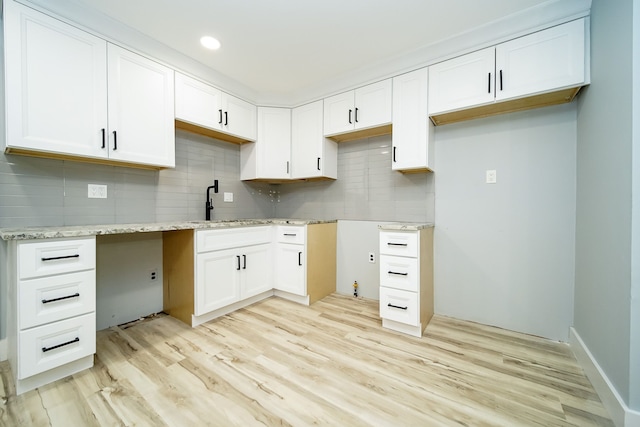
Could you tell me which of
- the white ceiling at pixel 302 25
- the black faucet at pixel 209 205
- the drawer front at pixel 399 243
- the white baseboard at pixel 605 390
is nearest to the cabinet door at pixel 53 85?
the white ceiling at pixel 302 25

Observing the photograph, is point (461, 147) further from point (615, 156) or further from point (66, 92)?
point (66, 92)

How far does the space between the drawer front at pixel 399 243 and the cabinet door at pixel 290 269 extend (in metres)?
0.88

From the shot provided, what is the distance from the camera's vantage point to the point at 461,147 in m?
2.27

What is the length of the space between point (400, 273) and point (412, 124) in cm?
132

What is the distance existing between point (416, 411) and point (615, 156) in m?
1.65

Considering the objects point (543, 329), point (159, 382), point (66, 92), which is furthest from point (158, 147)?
point (543, 329)

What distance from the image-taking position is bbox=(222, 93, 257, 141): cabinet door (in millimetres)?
2596

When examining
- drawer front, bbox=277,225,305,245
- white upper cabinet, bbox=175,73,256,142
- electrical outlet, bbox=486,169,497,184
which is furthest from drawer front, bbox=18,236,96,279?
electrical outlet, bbox=486,169,497,184

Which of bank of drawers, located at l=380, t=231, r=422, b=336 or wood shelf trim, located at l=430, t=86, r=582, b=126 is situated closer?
wood shelf trim, located at l=430, t=86, r=582, b=126

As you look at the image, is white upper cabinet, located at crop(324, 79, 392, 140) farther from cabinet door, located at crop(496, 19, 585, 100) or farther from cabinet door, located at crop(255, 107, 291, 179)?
cabinet door, located at crop(496, 19, 585, 100)

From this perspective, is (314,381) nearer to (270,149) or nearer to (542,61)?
(270,149)

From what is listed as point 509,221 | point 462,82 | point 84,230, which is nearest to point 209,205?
point 84,230

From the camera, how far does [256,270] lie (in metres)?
2.58

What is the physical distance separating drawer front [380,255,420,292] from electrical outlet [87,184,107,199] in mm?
2365
